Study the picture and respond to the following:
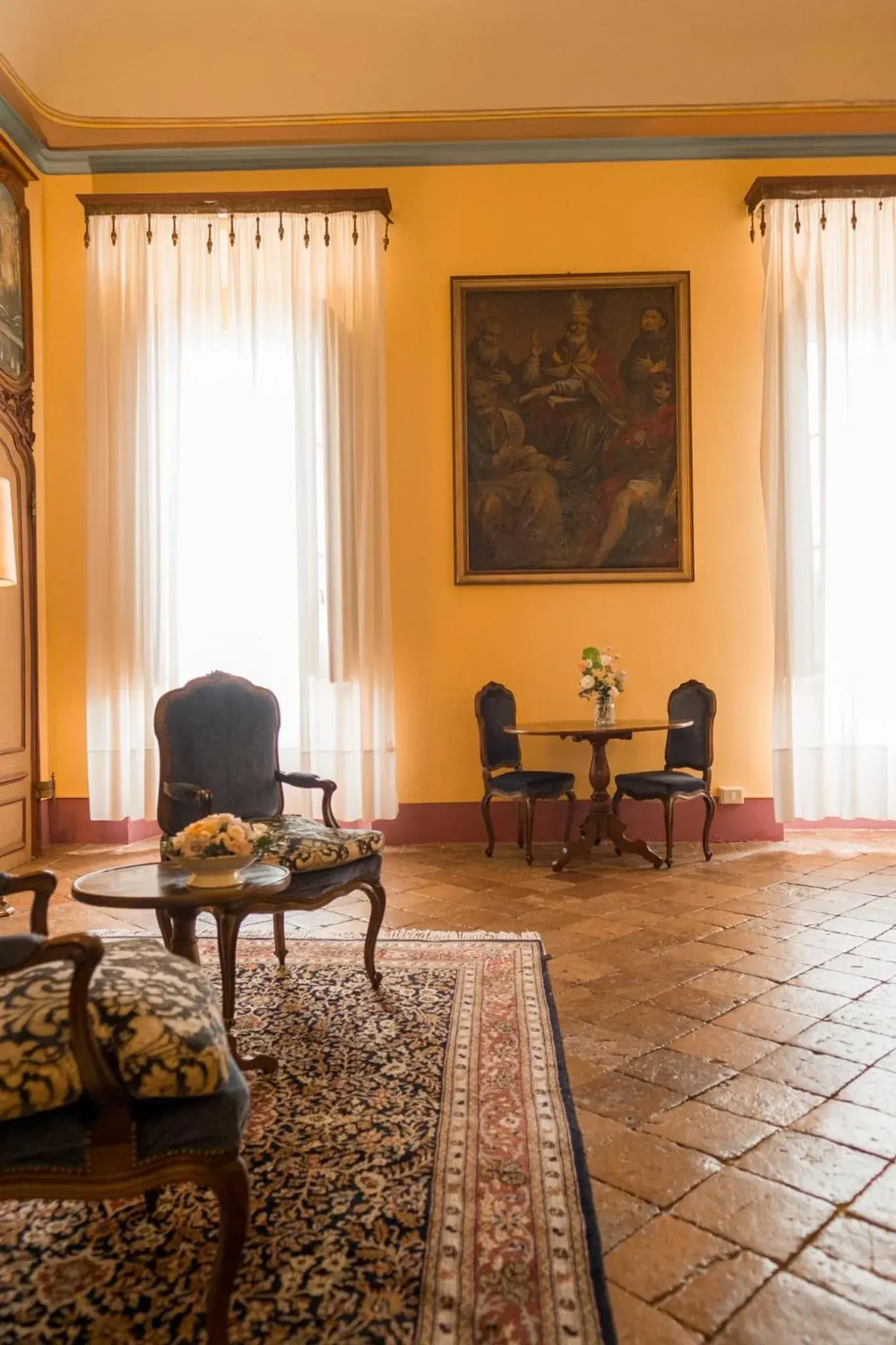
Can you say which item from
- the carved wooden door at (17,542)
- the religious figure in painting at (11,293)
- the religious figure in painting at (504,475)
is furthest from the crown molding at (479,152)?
the religious figure in painting at (504,475)

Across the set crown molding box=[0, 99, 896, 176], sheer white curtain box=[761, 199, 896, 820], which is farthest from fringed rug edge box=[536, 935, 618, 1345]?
crown molding box=[0, 99, 896, 176]

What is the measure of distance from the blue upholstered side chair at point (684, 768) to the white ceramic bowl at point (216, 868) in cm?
328

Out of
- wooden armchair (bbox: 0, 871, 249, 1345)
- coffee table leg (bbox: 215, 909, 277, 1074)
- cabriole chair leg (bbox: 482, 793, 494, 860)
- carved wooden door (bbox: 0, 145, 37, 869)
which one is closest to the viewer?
wooden armchair (bbox: 0, 871, 249, 1345)

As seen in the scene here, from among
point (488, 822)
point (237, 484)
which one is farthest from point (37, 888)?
point (237, 484)

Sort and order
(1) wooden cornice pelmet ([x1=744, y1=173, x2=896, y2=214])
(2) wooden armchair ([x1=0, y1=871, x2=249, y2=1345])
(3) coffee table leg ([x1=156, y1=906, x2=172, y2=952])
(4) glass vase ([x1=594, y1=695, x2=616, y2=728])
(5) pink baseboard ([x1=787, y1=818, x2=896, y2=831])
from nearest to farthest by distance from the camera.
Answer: (2) wooden armchair ([x1=0, y1=871, x2=249, y2=1345]), (3) coffee table leg ([x1=156, y1=906, x2=172, y2=952]), (4) glass vase ([x1=594, y1=695, x2=616, y2=728]), (1) wooden cornice pelmet ([x1=744, y1=173, x2=896, y2=214]), (5) pink baseboard ([x1=787, y1=818, x2=896, y2=831])

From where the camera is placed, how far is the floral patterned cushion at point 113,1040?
1.60m

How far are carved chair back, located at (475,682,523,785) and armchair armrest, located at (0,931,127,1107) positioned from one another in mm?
4166

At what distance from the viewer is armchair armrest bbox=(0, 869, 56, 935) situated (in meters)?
2.23

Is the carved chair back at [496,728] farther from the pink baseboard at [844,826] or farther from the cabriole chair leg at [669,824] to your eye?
the pink baseboard at [844,826]

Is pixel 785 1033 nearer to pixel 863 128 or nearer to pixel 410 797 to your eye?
pixel 410 797

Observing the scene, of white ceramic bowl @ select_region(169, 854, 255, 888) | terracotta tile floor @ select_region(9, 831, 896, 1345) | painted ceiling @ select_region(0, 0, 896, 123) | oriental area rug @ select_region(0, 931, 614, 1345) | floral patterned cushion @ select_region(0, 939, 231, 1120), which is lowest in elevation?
terracotta tile floor @ select_region(9, 831, 896, 1345)

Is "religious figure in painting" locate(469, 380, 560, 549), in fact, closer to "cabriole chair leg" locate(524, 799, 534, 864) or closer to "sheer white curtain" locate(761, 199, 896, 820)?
"sheer white curtain" locate(761, 199, 896, 820)

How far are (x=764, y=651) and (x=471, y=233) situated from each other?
3.24 m

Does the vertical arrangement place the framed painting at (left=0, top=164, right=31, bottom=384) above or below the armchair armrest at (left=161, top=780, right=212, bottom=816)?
above
